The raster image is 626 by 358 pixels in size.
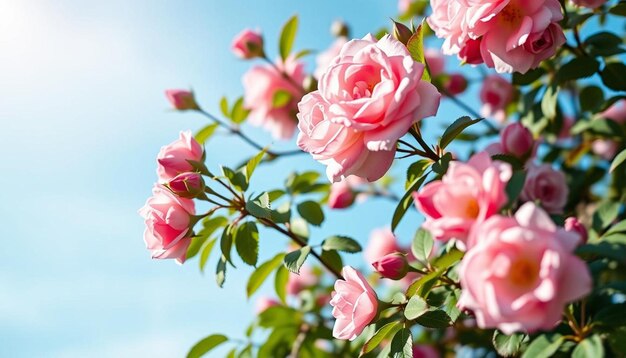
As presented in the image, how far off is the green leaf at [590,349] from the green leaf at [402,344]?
26cm

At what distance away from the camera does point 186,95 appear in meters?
1.73

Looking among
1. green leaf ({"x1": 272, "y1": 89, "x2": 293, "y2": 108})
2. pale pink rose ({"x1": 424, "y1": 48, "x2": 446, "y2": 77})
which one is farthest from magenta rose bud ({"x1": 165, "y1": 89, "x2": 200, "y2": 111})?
pale pink rose ({"x1": 424, "y1": 48, "x2": 446, "y2": 77})

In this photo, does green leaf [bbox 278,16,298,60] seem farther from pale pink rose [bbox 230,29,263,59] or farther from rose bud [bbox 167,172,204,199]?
rose bud [bbox 167,172,204,199]

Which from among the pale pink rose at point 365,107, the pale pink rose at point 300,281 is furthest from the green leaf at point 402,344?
the pale pink rose at point 300,281

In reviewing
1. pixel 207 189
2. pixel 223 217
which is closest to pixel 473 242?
pixel 207 189

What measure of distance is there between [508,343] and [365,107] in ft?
1.38

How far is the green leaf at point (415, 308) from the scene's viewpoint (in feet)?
3.22

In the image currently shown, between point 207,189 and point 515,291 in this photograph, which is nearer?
point 515,291

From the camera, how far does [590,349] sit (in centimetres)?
78

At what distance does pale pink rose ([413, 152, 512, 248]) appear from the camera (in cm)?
69

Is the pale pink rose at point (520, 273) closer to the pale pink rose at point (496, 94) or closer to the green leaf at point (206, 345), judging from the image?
the green leaf at point (206, 345)

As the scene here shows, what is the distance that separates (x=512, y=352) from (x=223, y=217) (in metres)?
0.56

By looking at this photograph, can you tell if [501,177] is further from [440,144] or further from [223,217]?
[223,217]

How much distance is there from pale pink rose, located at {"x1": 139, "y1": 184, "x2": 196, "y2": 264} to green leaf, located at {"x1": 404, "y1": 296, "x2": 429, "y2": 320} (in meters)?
0.37
